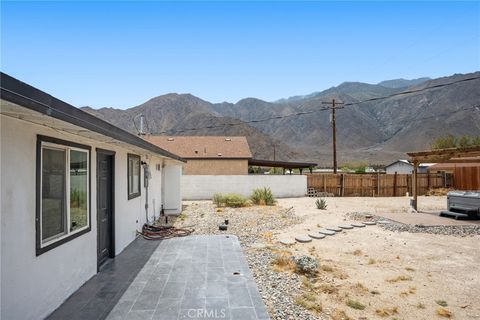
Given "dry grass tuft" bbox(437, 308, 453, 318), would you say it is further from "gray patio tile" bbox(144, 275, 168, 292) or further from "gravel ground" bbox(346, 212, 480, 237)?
"gravel ground" bbox(346, 212, 480, 237)

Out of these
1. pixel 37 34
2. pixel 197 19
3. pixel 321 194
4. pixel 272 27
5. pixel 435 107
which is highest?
pixel 435 107

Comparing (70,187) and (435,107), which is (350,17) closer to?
(70,187)

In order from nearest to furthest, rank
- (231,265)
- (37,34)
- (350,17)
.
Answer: (231,265), (37,34), (350,17)

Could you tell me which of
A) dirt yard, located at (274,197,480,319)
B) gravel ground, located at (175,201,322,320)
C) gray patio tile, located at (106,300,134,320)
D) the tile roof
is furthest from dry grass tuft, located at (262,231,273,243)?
the tile roof

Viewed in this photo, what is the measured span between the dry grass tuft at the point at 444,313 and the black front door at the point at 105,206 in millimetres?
5666

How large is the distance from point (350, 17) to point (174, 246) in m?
15.5

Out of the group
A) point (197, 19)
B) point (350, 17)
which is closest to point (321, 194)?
point (350, 17)

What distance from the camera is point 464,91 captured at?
313 feet

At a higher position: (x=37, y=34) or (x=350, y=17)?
(x=350, y=17)

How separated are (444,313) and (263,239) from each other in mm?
5098

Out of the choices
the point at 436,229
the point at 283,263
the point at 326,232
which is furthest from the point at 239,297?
the point at 436,229

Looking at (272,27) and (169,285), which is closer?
(169,285)

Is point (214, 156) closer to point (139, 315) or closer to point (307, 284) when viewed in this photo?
point (307, 284)

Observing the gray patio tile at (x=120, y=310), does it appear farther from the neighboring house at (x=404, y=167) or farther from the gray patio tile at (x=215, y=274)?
the neighboring house at (x=404, y=167)
